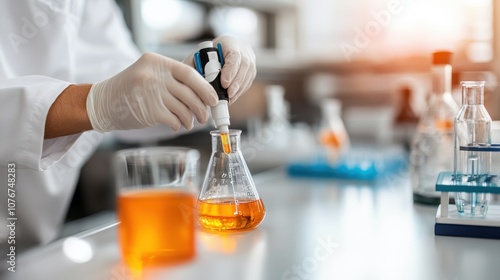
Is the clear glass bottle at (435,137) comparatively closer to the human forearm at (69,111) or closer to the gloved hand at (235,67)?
the gloved hand at (235,67)

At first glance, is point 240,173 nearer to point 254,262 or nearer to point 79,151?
point 254,262

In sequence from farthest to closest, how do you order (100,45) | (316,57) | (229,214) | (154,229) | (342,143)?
(316,57) < (342,143) < (100,45) < (229,214) < (154,229)

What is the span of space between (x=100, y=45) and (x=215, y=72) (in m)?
0.92

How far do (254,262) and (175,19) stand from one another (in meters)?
2.08

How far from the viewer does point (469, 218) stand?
104 cm

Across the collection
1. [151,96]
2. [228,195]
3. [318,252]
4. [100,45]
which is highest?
[100,45]

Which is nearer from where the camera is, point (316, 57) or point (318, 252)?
point (318, 252)

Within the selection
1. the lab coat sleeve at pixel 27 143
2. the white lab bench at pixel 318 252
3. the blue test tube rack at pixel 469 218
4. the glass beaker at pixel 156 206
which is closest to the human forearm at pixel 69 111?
the lab coat sleeve at pixel 27 143

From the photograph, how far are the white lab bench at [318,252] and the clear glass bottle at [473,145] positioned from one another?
0.08 metres

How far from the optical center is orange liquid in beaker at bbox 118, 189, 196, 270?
919 mm

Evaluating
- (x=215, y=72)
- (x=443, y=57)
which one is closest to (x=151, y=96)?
(x=215, y=72)

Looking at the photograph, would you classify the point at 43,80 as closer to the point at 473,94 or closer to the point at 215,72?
the point at 215,72

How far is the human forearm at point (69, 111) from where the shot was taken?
3.43 feet

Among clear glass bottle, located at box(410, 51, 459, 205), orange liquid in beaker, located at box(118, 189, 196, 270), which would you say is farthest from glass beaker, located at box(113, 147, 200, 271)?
clear glass bottle, located at box(410, 51, 459, 205)
